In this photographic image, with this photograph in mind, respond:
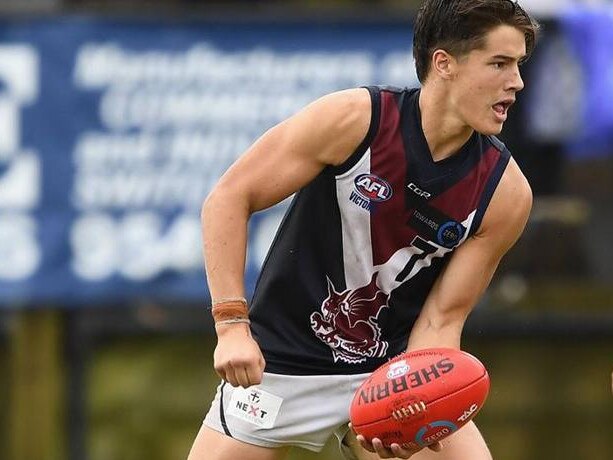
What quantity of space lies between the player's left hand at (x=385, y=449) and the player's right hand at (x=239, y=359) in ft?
Result: 1.38

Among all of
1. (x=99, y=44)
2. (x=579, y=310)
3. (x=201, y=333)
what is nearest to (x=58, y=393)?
(x=201, y=333)

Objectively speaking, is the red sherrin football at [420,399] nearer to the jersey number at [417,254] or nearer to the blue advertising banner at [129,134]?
the jersey number at [417,254]

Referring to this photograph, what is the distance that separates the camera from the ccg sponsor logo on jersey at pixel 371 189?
5.68m

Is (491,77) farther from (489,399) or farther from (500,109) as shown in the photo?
(489,399)

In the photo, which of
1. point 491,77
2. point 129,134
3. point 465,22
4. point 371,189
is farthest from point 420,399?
point 129,134

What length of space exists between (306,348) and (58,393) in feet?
18.5

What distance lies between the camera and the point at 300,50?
10609 millimetres

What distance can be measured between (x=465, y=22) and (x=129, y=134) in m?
5.21

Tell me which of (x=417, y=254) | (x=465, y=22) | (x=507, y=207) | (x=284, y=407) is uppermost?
(x=465, y=22)

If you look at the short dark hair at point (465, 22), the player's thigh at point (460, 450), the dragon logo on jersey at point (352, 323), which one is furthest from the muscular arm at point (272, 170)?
the player's thigh at point (460, 450)

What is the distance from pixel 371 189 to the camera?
569 centimetres

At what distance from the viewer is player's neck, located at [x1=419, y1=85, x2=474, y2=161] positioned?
5676 millimetres

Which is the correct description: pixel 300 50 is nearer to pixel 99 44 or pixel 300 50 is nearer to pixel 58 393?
pixel 99 44

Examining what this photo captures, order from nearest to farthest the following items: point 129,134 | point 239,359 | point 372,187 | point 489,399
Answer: point 239,359
point 372,187
point 129,134
point 489,399
